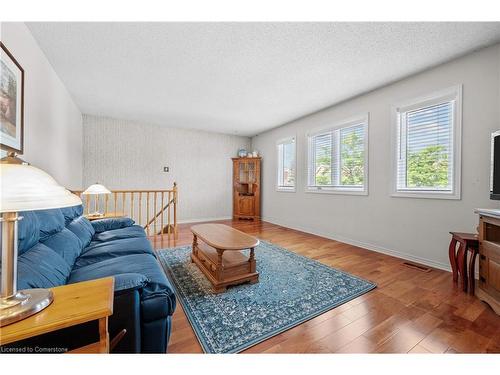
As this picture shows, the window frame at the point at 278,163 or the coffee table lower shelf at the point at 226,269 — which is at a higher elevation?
the window frame at the point at 278,163

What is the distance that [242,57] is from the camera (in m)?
2.35

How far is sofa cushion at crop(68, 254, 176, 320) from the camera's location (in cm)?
110

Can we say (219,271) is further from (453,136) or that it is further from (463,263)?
(453,136)

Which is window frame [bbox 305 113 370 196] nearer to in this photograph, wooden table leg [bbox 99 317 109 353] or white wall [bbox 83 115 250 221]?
white wall [bbox 83 115 250 221]

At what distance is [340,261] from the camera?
2.79 metres

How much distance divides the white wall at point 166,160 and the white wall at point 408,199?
2.29 m

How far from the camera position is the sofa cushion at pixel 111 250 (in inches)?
64.9

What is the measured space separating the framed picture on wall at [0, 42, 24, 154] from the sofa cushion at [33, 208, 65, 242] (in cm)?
56

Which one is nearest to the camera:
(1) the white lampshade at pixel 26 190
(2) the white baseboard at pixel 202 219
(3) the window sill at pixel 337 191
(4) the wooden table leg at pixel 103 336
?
(1) the white lampshade at pixel 26 190

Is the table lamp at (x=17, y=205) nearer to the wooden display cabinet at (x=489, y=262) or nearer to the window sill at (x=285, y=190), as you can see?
the wooden display cabinet at (x=489, y=262)

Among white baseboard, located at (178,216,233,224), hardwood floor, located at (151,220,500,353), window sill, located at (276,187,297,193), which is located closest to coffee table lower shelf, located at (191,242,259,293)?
hardwood floor, located at (151,220,500,353)

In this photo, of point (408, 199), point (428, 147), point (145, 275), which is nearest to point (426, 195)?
point (408, 199)

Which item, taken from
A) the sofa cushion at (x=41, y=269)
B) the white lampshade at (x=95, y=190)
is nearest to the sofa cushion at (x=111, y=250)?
the sofa cushion at (x=41, y=269)
